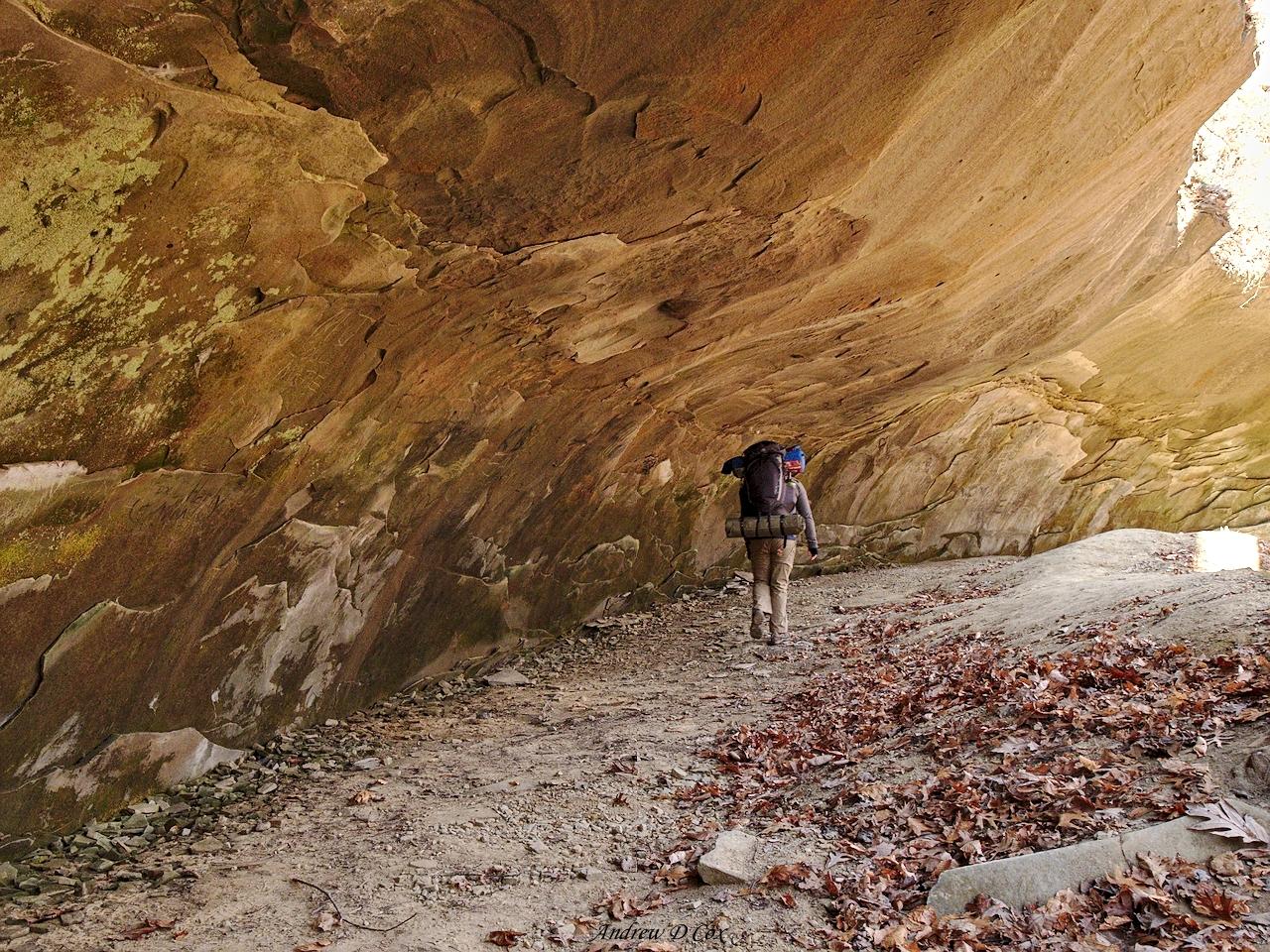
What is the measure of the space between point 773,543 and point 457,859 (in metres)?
5.14

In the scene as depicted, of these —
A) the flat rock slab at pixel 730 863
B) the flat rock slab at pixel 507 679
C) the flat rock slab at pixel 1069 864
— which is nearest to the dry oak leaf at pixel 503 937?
the flat rock slab at pixel 730 863

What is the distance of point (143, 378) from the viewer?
477 cm

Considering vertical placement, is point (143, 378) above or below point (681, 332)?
below

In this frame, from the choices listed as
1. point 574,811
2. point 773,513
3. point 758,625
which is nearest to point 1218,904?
point 574,811

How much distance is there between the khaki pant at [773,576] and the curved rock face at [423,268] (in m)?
1.94

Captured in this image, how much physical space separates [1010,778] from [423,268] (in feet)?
14.1

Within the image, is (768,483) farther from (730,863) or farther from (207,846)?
(207,846)

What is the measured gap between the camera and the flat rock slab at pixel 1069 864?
308cm

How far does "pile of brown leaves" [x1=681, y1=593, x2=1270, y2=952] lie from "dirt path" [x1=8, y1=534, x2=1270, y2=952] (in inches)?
1.4

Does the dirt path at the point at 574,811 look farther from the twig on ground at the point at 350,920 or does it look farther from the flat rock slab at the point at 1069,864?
the flat rock slab at the point at 1069,864

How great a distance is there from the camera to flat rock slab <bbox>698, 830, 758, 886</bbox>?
3.77m

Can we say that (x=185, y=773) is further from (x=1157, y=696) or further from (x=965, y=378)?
(x=965, y=378)

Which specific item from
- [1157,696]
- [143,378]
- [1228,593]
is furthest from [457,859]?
[1228,593]
